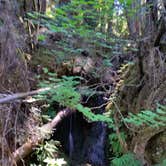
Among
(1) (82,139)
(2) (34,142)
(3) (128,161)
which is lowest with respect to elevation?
(1) (82,139)

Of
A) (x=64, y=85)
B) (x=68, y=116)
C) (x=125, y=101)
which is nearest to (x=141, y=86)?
(x=125, y=101)

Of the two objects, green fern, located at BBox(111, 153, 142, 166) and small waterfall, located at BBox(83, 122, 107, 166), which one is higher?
green fern, located at BBox(111, 153, 142, 166)

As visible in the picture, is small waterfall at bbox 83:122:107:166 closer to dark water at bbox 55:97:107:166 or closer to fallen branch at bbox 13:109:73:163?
dark water at bbox 55:97:107:166

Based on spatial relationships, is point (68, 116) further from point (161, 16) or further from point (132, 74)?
point (161, 16)

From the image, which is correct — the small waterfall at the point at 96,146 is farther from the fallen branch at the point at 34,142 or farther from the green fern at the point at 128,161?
the green fern at the point at 128,161

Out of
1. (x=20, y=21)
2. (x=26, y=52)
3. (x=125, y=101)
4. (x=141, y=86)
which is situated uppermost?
(x=20, y=21)

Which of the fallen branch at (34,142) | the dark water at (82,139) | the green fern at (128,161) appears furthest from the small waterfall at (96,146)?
the green fern at (128,161)

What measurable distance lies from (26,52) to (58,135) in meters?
1.99

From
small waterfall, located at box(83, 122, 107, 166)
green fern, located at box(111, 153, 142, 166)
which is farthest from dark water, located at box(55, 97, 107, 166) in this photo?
green fern, located at box(111, 153, 142, 166)

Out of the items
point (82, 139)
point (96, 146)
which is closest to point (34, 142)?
point (96, 146)

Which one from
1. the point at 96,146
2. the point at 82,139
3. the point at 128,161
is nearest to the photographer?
the point at 128,161

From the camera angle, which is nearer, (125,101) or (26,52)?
(125,101)

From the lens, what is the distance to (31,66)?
20.0 ft

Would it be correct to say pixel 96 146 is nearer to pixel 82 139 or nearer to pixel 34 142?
pixel 82 139
